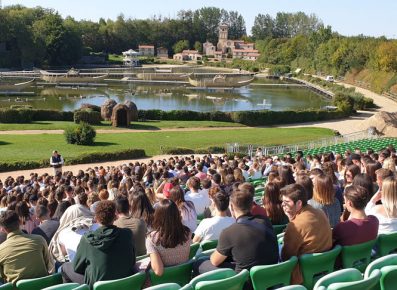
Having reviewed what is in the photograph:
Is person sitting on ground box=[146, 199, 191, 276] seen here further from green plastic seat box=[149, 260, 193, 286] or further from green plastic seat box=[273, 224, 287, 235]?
green plastic seat box=[273, 224, 287, 235]

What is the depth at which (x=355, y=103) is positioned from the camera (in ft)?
198

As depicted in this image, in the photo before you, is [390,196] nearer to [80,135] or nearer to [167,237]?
[167,237]

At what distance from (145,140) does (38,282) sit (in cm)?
2997

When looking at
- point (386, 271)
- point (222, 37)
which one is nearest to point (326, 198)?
point (386, 271)

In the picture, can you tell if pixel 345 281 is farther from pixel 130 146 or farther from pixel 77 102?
pixel 77 102

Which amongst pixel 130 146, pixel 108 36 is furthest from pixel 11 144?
pixel 108 36

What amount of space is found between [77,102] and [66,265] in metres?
66.1

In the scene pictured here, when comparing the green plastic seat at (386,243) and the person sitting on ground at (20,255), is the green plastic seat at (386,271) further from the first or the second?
the person sitting on ground at (20,255)

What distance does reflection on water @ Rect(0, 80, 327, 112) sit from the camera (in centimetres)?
6694

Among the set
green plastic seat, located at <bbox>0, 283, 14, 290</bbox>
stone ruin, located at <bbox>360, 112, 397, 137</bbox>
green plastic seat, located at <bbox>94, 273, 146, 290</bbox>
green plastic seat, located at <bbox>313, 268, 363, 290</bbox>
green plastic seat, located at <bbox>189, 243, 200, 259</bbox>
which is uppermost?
green plastic seat, located at <bbox>313, 268, 363, 290</bbox>

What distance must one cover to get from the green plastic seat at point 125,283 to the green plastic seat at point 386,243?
2987 mm

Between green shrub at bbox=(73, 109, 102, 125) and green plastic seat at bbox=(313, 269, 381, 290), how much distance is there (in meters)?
39.2

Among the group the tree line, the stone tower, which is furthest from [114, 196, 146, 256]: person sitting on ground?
the stone tower

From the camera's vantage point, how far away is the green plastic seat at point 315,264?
5305 mm
